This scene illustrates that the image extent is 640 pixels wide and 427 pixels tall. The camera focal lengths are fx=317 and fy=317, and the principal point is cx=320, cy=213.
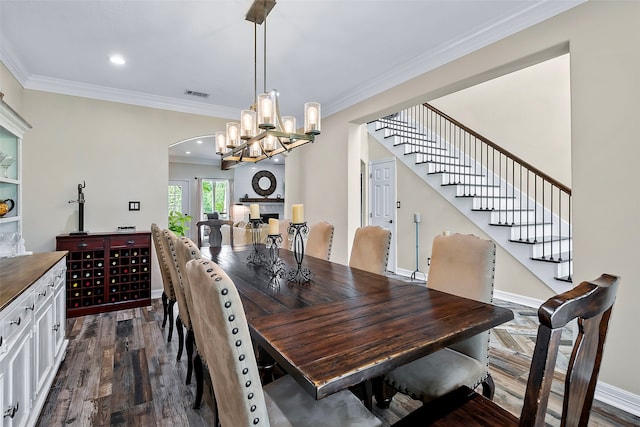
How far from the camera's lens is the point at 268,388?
135 centimetres

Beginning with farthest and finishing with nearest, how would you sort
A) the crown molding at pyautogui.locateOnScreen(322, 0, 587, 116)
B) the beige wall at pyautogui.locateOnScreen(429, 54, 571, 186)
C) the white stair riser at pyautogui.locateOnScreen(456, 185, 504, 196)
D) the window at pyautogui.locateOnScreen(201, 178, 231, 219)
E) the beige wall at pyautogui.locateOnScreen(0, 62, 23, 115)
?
the window at pyautogui.locateOnScreen(201, 178, 231, 219), the white stair riser at pyautogui.locateOnScreen(456, 185, 504, 196), the beige wall at pyautogui.locateOnScreen(429, 54, 571, 186), the beige wall at pyautogui.locateOnScreen(0, 62, 23, 115), the crown molding at pyautogui.locateOnScreen(322, 0, 587, 116)

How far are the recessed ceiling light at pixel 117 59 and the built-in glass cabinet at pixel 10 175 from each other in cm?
99

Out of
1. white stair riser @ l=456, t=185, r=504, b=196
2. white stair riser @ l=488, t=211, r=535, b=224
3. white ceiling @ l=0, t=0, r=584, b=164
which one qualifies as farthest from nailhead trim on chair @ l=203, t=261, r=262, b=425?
white stair riser @ l=456, t=185, r=504, b=196

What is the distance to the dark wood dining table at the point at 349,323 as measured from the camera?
988 millimetres

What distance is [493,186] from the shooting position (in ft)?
16.4

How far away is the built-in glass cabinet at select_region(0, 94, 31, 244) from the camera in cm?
254

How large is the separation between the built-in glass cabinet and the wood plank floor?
1.14 metres

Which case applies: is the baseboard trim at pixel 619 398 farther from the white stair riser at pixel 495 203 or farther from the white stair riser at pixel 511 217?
the white stair riser at pixel 495 203

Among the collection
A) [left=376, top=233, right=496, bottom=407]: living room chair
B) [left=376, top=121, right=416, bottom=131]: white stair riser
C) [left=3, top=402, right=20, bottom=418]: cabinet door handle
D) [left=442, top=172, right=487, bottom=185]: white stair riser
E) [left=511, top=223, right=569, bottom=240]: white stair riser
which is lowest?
[left=3, top=402, right=20, bottom=418]: cabinet door handle

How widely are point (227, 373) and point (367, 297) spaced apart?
919mm

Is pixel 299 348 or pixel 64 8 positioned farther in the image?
pixel 64 8

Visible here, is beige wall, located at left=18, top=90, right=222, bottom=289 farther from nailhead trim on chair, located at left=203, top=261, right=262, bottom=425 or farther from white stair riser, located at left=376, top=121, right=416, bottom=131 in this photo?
nailhead trim on chair, located at left=203, top=261, right=262, bottom=425

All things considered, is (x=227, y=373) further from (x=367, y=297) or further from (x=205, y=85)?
(x=205, y=85)

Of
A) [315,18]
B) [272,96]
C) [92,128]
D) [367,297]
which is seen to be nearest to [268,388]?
[367,297]
